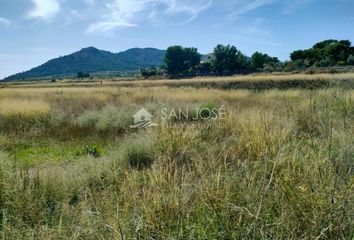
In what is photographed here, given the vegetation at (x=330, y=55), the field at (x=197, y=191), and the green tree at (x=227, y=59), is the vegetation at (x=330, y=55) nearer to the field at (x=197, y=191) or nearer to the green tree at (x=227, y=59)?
the green tree at (x=227, y=59)

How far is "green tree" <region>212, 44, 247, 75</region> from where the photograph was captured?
66625 mm

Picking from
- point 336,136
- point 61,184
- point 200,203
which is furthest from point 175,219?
point 336,136

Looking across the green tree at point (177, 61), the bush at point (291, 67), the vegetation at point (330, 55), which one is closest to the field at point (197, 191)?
the bush at point (291, 67)

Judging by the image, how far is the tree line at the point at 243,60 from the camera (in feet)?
179

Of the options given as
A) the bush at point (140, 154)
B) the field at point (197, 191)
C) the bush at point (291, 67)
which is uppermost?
the field at point (197, 191)

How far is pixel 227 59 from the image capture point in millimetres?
66625

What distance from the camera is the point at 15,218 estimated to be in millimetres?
3312

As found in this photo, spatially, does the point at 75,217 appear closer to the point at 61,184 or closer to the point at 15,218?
the point at 15,218

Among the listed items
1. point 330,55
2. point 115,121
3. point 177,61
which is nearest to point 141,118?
point 115,121

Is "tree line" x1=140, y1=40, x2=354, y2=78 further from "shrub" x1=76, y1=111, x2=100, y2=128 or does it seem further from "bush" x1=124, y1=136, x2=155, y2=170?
"bush" x1=124, y1=136, x2=155, y2=170

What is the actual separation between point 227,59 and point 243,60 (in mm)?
4100

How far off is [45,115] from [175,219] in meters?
10.8

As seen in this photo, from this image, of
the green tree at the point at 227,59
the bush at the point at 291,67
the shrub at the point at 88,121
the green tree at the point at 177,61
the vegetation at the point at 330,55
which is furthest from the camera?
the green tree at the point at 177,61

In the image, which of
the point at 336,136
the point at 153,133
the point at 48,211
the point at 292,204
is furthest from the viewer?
the point at 153,133
